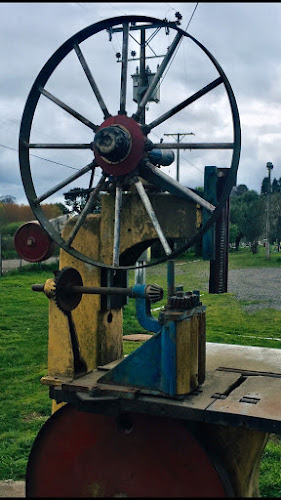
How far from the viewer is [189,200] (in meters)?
4.11

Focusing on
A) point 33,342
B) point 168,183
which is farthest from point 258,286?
point 168,183

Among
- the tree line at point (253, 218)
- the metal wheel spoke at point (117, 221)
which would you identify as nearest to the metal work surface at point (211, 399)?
the metal wheel spoke at point (117, 221)

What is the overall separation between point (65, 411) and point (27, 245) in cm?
142

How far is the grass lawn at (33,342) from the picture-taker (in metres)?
5.82

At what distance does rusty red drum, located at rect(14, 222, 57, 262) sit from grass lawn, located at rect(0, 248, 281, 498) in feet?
7.64

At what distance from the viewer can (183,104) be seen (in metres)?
3.92

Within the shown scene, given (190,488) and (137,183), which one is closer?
(190,488)

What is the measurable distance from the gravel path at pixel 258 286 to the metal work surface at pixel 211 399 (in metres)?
11.0

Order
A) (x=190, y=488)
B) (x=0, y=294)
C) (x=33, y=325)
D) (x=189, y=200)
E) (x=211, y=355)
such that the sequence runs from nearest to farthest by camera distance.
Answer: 1. (x=190, y=488)
2. (x=189, y=200)
3. (x=211, y=355)
4. (x=33, y=325)
5. (x=0, y=294)

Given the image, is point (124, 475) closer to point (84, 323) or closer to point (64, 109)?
point (84, 323)

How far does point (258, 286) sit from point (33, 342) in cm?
1038

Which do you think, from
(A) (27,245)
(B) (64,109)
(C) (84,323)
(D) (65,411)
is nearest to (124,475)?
(D) (65,411)

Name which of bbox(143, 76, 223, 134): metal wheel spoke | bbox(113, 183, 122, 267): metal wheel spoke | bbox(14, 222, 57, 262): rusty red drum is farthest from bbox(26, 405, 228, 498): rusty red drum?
bbox(143, 76, 223, 134): metal wheel spoke

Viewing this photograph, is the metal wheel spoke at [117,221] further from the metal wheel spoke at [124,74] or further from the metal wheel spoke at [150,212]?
the metal wheel spoke at [124,74]
